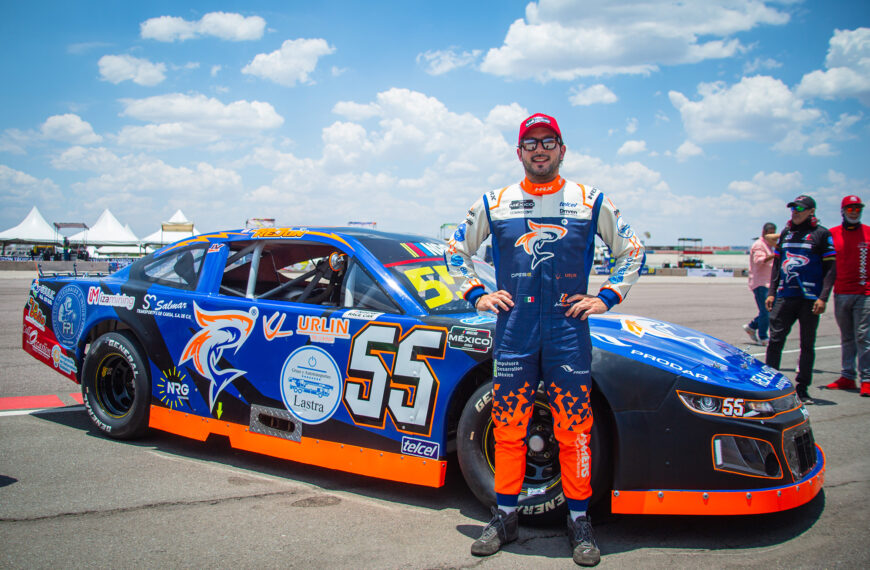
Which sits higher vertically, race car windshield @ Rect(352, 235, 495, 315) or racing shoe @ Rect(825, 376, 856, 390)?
race car windshield @ Rect(352, 235, 495, 315)

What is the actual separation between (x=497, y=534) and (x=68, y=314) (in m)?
3.72

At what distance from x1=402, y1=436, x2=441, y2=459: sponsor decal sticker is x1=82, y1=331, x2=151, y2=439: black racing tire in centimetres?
200

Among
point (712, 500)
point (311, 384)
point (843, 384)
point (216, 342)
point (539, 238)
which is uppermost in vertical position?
point (539, 238)

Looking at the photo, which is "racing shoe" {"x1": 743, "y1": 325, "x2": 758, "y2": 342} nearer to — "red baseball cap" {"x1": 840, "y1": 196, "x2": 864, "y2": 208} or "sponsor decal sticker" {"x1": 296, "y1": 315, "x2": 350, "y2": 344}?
"red baseball cap" {"x1": 840, "y1": 196, "x2": 864, "y2": 208}

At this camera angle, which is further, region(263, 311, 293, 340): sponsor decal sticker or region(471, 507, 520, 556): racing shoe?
region(263, 311, 293, 340): sponsor decal sticker

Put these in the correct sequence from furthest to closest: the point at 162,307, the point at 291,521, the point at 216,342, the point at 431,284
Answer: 1. the point at 162,307
2. the point at 216,342
3. the point at 431,284
4. the point at 291,521

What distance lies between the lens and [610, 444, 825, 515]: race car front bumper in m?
2.56

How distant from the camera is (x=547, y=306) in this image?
8.57ft

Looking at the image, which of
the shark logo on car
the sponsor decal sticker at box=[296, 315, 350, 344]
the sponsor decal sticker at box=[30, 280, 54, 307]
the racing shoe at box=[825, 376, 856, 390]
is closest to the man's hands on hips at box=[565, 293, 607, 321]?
the sponsor decal sticker at box=[296, 315, 350, 344]

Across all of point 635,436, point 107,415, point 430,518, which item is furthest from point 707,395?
point 107,415

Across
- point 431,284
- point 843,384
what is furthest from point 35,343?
point 843,384

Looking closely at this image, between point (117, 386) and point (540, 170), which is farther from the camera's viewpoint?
point (117, 386)

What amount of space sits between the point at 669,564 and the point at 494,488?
799 mm

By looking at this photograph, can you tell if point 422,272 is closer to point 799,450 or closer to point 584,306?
point 584,306
